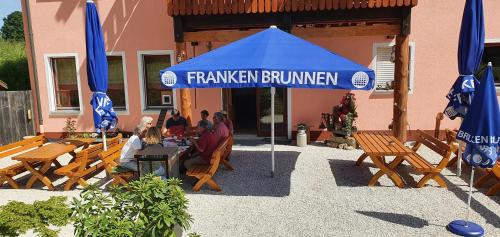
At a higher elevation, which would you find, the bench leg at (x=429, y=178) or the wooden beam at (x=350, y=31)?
the wooden beam at (x=350, y=31)

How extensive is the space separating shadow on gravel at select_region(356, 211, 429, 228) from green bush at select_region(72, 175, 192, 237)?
3065 millimetres

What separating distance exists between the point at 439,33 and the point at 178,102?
24.4ft

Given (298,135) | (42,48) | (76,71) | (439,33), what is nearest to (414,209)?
(298,135)

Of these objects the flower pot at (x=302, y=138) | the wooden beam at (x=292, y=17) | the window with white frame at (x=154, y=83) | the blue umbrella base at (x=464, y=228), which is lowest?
the blue umbrella base at (x=464, y=228)

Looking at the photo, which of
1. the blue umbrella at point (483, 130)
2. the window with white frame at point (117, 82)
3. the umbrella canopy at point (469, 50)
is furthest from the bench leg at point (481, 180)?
the window with white frame at point (117, 82)

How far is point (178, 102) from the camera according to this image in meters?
10.6

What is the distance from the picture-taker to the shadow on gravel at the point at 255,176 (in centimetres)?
609

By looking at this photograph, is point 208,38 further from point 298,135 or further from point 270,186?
point 270,186

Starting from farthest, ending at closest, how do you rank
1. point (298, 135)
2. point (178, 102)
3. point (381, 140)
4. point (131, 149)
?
point (178, 102) < point (298, 135) < point (381, 140) < point (131, 149)

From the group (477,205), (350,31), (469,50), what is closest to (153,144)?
(477,205)

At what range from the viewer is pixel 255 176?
6887 millimetres

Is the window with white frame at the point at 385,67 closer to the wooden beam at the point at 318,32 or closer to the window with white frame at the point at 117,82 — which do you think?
the wooden beam at the point at 318,32

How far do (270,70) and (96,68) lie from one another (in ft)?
11.3

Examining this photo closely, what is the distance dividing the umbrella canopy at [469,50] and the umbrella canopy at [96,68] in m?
6.31
